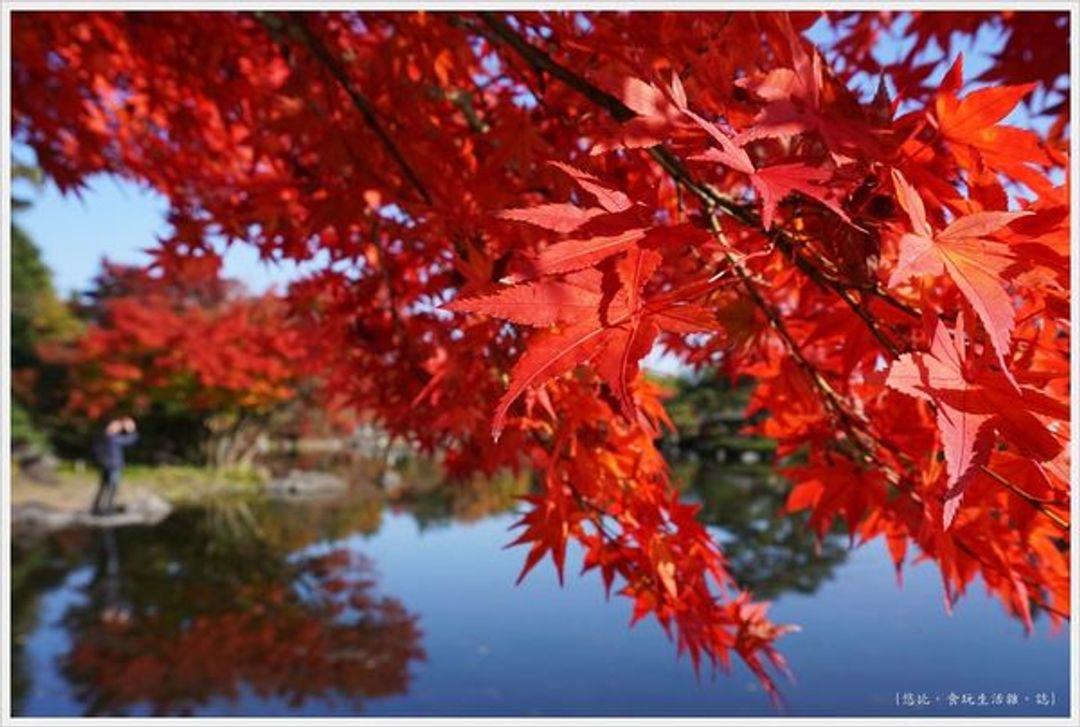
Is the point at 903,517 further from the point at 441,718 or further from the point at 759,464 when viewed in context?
the point at 759,464

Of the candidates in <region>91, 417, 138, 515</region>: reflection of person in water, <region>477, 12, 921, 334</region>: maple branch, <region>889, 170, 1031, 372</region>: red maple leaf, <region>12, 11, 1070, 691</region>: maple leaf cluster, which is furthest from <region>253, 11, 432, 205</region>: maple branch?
<region>91, 417, 138, 515</region>: reflection of person in water

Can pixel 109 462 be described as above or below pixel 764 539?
above

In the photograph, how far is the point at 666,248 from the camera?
3.31 ft

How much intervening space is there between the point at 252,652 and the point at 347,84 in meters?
4.31

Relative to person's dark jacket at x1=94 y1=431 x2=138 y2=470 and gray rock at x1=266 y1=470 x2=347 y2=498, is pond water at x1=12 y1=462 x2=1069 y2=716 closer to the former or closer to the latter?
person's dark jacket at x1=94 y1=431 x2=138 y2=470

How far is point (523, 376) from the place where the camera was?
630 millimetres

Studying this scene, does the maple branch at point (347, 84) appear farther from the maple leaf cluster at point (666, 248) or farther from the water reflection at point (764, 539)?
the water reflection at point (764, 539)

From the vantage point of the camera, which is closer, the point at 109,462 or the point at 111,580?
the point at 111,580

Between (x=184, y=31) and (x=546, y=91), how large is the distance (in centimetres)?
162

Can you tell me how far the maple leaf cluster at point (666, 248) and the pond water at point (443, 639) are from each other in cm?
139

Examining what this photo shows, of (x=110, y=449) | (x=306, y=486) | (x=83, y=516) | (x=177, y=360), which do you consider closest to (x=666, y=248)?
(x=110, y=449)

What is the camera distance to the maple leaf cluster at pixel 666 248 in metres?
0.67

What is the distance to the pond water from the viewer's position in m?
4.31

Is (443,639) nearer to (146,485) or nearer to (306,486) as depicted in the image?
(306,486)
